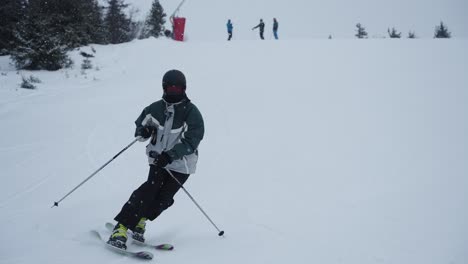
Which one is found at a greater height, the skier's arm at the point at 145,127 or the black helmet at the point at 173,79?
the black helmet at the point at 173,79

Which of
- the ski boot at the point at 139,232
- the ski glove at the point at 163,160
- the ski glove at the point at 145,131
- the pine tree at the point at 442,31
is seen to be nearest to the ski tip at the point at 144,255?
the ski boot at the point at 139,232

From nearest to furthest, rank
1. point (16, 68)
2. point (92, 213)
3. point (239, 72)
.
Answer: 1. point (92, 213)
2. point (16, 68)
3. point (239, 72)

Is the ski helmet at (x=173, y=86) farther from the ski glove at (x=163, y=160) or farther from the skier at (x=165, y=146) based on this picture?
the ski glove at (x=163, y=160)

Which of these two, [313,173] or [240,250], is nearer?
[240,250]

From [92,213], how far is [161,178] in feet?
4.55

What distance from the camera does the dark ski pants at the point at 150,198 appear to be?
3506mm

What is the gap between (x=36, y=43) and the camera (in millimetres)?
12234

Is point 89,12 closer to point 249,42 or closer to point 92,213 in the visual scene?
point 249,42

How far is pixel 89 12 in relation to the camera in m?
15.1

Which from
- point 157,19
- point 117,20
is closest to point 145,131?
point 117,20

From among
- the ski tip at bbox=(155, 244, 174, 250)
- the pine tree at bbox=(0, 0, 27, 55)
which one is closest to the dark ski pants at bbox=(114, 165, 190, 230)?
the ski tip at bbox=(155, 244, 174, 250)

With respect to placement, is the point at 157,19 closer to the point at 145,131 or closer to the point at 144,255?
the point at 145,131

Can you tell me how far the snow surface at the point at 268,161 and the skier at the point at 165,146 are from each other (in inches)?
15.4

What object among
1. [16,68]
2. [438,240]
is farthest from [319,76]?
[16,68]
